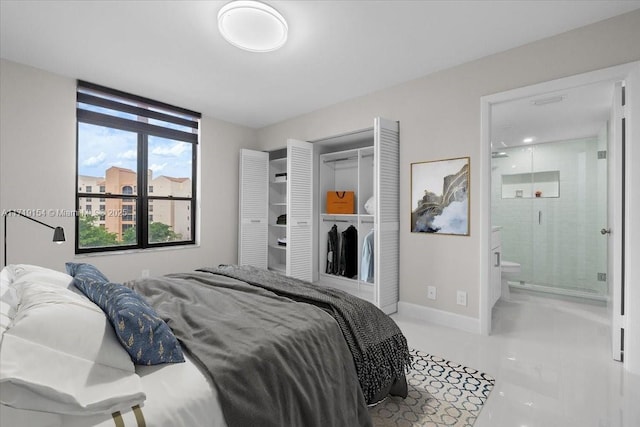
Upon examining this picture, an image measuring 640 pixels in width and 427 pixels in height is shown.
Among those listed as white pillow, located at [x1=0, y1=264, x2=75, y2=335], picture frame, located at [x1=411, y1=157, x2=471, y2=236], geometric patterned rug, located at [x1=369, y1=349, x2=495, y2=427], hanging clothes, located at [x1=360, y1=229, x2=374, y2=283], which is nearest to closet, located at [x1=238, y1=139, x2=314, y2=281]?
hanging clothes, located at [x1=360, y1=229, x2=374, y2=283]

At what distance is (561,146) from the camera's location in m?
4.68

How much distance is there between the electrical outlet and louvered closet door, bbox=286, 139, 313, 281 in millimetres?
2089

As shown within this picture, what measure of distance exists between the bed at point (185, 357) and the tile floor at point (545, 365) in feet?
2.46

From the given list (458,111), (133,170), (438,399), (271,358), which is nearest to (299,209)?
(133,170)

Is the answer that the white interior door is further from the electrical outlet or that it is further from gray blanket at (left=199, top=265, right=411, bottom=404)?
gray blanket at (left=199, top=265, right=411, bottom=404)

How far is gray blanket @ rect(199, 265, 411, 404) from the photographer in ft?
5.35

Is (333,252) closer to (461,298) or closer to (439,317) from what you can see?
(439,317)

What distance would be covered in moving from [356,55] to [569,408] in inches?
120

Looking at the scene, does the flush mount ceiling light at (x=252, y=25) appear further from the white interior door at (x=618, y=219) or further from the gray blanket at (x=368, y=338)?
the white interior door at (x=618, y=219)

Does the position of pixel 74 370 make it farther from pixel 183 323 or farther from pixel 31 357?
pixel 183 323

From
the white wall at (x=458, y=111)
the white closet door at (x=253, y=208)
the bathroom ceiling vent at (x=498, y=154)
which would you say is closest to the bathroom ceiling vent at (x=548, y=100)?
the white wall at (x=458, y=111)

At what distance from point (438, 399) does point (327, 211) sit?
3.00 metres

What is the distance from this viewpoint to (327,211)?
4.60 meters

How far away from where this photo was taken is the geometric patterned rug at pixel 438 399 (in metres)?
1.72
